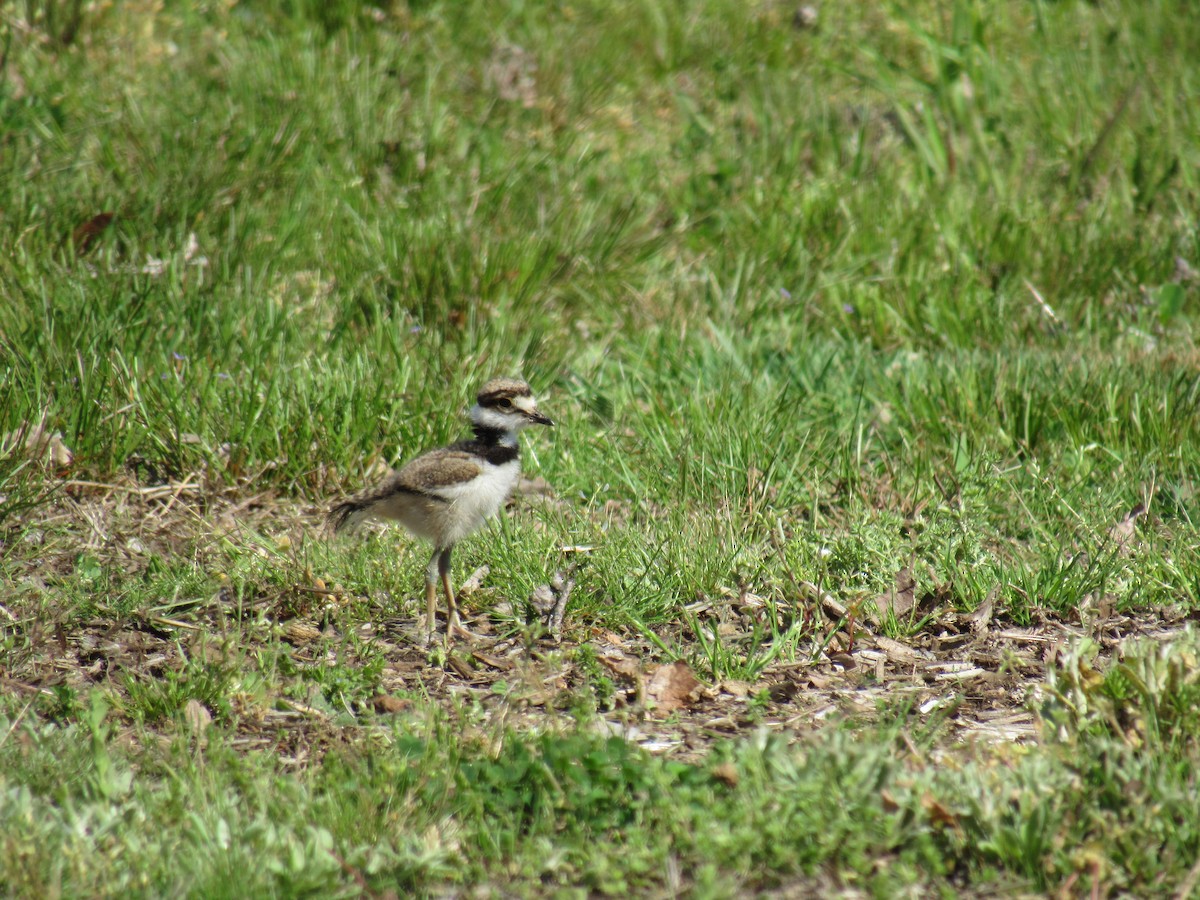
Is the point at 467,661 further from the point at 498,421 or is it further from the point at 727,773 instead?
the point at 727,773

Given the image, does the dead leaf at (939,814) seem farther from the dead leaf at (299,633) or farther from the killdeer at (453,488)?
the dead leaf at (299,633)

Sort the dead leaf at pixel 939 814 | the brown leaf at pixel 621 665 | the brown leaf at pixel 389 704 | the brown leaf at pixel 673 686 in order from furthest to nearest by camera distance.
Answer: the brown leaf at pixel 621 665 → the brown leaf at pixel 673 686 → the brown leaf at pixel 389 704 → the dead leaf at pixel 939 814

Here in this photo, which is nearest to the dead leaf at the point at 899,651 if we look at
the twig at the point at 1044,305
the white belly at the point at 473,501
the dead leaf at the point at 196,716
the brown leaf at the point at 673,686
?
the brown leaf at the point at 673,686

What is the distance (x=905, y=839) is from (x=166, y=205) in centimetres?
527

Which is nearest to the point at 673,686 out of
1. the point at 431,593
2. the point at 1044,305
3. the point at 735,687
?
the point at 735,687

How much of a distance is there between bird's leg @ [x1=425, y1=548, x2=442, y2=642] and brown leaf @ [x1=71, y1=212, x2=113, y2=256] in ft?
9.60

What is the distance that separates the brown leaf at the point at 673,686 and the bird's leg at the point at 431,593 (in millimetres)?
905

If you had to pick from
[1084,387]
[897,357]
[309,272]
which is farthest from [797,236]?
[309,272]

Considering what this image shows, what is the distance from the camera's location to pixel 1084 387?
619 centimetres

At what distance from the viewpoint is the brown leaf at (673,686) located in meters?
4.44

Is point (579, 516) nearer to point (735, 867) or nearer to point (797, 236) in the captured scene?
point (735, 867)

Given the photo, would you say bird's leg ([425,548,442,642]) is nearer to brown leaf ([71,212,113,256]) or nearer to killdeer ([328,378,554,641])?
killdeer ([328,378,554,641])

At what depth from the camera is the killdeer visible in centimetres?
500

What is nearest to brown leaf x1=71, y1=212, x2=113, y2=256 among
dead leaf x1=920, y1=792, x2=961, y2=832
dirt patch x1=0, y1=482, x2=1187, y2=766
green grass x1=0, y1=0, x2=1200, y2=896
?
green grass x1=0, y1=0, x2=1200, y2=896
